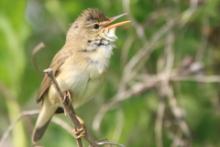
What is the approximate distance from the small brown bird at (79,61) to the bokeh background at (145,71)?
1.50 feet

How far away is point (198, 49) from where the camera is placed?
657cm

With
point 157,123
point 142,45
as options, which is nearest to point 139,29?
point 142,45

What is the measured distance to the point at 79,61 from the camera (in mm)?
5238

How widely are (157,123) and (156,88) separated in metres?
0.29

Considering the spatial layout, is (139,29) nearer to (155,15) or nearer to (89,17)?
(155,15)

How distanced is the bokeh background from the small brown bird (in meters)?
0.46

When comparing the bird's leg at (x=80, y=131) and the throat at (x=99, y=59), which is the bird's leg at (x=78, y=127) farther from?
the throat at (x=99, y=59)

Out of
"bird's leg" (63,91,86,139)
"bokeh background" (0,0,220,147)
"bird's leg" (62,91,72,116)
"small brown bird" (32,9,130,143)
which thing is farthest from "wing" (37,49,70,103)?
"bokeh background" (0,0,220,147)

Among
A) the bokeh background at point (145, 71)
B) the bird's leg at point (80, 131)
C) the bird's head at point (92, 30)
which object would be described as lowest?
the bokeh background at point (145, 71)

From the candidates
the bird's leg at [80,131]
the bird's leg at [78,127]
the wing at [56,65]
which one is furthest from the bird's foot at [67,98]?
the wing at [56,65]

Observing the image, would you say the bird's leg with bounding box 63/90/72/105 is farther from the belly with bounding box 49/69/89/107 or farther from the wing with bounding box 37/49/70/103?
the wing with bounding box 37/49/70/103

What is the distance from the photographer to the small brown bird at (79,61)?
518 cm

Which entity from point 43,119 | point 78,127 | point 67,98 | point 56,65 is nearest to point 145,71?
point 43,119

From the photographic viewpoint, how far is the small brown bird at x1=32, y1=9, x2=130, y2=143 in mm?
5180
